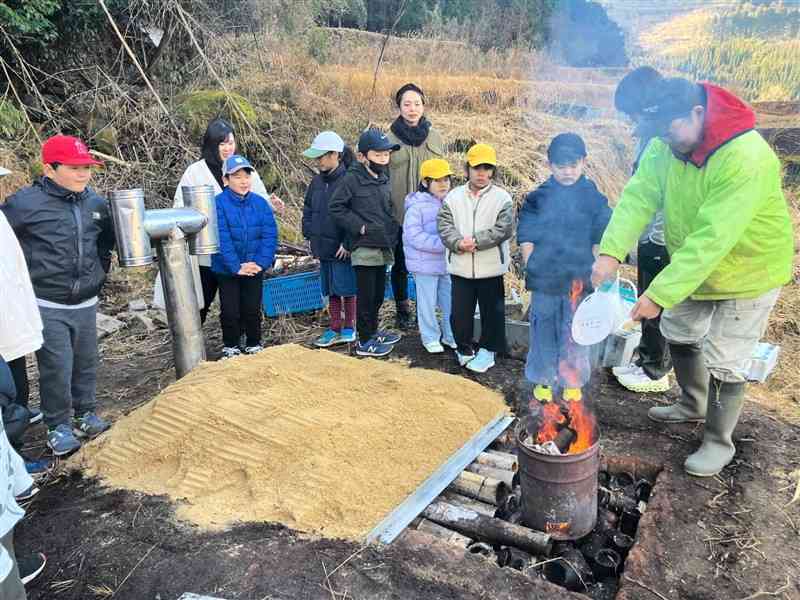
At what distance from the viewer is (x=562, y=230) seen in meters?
4.46

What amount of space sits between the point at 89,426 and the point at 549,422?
3.24m

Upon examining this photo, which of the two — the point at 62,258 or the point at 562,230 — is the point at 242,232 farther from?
the point at 562,230

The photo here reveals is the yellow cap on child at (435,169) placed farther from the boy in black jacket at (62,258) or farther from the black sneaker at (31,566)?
the black sneaker at (31,566)

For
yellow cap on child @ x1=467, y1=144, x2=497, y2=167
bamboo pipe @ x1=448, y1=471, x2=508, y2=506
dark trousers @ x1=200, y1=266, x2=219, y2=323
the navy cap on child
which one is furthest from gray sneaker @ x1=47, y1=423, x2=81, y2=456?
yellow cap on child @ x1=467, y1=144, x2=497, y2=167

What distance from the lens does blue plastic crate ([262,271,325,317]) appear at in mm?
6129

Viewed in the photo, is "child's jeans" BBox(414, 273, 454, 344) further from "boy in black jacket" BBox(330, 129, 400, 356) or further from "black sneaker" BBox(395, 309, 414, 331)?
"black sneaker" BBox(395, 309, 414, 331)

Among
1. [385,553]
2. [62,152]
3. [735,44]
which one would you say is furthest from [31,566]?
[735,44]

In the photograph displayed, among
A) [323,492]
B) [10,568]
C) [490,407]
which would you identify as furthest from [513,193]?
[10,568]

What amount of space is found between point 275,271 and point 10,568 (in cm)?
455

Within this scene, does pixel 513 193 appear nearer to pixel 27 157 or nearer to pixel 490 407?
pixel 490 407

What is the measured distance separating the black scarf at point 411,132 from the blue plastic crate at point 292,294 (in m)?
1.70

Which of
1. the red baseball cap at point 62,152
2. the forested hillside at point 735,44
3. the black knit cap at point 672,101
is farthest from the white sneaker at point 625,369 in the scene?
the red baseball cap at point 62,152

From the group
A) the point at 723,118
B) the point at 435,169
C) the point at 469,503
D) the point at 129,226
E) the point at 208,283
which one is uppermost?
the point at 723,118

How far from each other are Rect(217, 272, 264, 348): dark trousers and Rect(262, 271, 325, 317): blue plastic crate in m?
0.75
